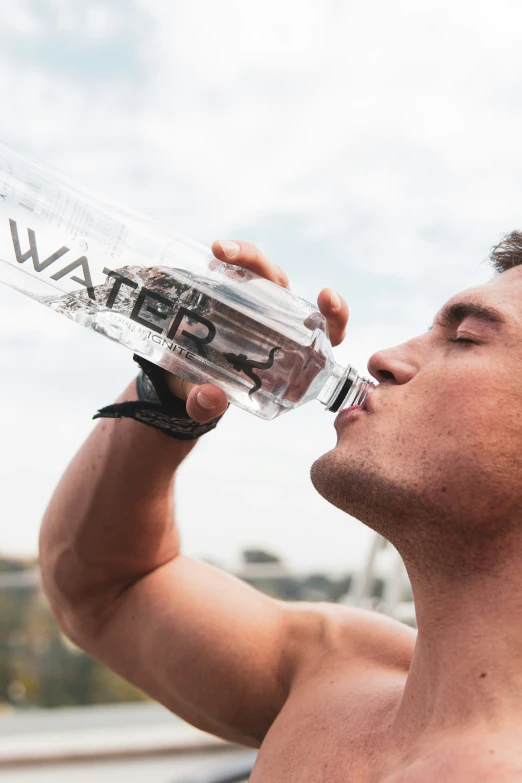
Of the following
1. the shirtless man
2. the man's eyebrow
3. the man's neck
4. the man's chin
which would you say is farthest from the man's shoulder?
the man's eyebrow

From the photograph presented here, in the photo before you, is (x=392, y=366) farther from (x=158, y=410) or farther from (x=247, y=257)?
(x=158, y=410)

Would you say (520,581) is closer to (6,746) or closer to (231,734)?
(231,734)

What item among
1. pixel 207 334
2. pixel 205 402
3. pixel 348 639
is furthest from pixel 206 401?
pixel 348 639

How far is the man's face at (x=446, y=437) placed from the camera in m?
0.93

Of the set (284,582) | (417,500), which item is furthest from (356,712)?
(284,582)

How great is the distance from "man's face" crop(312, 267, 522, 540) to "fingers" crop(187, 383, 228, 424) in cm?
16

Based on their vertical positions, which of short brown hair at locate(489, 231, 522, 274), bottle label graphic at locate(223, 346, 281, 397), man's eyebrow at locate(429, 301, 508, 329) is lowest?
bottle label graphic at locate(223, 346, 281, 397)

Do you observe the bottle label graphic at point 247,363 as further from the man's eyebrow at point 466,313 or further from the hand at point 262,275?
the man's eyebrow at point 466,313

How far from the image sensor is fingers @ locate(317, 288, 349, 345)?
1127 millimetres

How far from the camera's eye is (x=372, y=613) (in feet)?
4.56

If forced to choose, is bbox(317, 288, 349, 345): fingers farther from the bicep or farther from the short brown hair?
the bicep

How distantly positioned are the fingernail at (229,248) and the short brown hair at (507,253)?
17.2 inches

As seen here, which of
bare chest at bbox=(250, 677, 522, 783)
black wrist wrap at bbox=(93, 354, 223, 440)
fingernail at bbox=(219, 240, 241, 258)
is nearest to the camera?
bare chest at bbox=(250, 677, 522, 783)

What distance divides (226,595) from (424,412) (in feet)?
1.92
